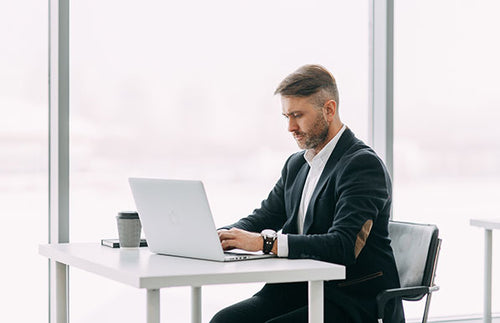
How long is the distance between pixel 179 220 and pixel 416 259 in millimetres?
864

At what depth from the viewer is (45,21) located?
3.38 meters

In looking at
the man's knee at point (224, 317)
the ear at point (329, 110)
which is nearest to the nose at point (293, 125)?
the ear at point (329, 110)

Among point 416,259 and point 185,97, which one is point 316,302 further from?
point 185,97

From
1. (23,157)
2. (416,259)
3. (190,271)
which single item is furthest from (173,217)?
(23,157)

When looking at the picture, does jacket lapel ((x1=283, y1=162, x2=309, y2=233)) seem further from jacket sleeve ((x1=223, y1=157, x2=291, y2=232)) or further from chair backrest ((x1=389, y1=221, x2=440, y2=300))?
chair backrest ((x1=389, y1=221, x2=440, y2=300))

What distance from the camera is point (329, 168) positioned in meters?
2.59

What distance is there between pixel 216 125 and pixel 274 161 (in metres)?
0.36

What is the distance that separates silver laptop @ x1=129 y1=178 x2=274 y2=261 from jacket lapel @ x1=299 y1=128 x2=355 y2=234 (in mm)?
213

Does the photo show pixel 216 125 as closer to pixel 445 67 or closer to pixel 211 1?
pixel 211 1

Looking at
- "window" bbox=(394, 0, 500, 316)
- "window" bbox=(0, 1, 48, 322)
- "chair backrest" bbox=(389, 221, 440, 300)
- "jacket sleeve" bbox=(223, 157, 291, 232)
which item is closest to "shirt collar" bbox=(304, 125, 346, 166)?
"jacket sleeve" bbox=(223, 157, 291, 232)

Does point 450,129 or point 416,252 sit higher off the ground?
point 450,129

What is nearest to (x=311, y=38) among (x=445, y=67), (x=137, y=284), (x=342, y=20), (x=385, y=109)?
(x=342, y=20)

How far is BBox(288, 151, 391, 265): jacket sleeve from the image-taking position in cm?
233

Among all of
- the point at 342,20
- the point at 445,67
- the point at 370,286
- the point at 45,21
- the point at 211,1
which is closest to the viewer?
the point at 370,286
